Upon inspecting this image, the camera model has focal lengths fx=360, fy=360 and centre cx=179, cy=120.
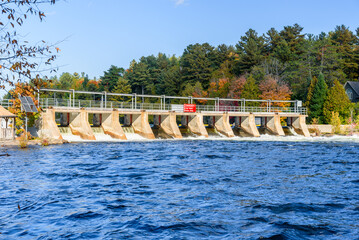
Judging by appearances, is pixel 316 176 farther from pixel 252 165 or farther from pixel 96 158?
pixel 96 158

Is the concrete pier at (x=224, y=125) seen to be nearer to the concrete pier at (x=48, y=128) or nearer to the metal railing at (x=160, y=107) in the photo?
the metal railing at (x=160, y=107)

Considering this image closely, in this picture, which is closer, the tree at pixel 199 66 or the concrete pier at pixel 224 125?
the concrete pier at pixel 224 125

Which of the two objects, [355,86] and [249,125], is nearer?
[249,125]

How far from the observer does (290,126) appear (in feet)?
226

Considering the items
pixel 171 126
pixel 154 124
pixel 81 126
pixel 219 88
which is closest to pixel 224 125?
pixel 171 126

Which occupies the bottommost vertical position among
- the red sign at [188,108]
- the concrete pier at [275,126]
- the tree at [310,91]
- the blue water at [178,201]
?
the blue water at [178,201]

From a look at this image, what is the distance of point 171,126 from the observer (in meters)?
54.3

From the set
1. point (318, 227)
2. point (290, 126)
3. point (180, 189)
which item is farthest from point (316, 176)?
point (290, 126)

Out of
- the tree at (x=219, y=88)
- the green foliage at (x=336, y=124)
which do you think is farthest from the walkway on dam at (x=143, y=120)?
the tree at (x=219, y=88)

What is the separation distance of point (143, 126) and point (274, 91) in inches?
1579

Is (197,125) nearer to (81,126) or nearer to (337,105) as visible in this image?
(81,126)

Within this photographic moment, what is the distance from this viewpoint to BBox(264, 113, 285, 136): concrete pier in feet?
208

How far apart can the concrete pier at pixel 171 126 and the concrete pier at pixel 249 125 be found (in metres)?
14.2

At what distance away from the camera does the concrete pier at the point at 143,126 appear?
50906mm
